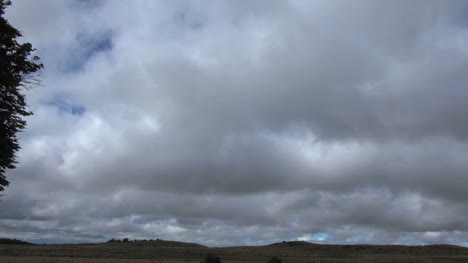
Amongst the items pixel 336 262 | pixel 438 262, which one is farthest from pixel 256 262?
pixel 438 262

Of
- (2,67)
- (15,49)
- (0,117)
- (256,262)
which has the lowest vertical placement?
(256,262)

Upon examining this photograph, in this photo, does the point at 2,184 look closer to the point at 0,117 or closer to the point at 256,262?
the point at 0,117

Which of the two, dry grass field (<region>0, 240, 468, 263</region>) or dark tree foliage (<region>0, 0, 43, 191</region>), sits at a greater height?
dark tree foliage (<region>0, 0, 43, 191</region>)

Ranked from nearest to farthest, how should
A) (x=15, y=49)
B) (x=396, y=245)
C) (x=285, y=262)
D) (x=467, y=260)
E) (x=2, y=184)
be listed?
(x=15, y=49) → (x=2, y=184) → (x=285, y=262) → (x=467, y=260) → (x=396, y=245)

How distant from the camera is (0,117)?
23188mm

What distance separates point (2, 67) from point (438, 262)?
52515mm

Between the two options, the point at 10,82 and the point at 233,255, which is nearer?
the point at 10,82

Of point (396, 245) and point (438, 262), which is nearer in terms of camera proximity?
point (438, 262)

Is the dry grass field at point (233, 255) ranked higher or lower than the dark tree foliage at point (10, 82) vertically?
lower

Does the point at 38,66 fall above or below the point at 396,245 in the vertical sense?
above

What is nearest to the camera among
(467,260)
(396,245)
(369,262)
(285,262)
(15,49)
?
(15,49)

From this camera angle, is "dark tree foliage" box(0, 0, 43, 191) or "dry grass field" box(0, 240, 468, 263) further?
"dry grass field" box(0, 240, 468, 263)

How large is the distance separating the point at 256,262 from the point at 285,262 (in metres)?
5.81

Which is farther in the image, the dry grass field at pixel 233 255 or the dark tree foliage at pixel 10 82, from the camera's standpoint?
the dry grass field at pixel 233 255
